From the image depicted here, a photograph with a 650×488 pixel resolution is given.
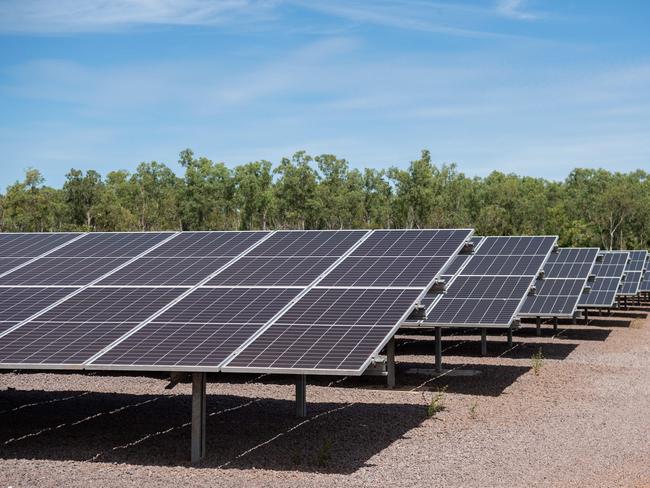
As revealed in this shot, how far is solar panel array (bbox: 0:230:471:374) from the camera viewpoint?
1362 centimetres

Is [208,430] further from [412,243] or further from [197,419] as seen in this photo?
[412,243]

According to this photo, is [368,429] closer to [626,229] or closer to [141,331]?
[141,331]

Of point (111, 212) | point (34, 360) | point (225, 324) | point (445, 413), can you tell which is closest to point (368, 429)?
point (445, 413)

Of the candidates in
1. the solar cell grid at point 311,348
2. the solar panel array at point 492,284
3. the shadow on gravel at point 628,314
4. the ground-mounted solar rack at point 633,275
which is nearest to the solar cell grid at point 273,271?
the solar cell grid at point 311,348

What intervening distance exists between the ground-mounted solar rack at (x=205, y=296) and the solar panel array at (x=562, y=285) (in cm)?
1308

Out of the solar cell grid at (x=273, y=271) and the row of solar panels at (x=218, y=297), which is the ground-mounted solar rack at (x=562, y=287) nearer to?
the row of solar panels at (x=218, y=297)

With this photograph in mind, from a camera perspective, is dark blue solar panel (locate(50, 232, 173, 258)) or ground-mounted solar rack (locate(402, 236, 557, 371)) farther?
ground-mounted solar rack (locate(402, 236, 557, 371))

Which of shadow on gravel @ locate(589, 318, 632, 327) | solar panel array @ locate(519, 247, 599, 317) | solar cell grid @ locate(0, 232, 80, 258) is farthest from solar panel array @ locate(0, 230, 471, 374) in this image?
shadow on gravel @ locate(589, 318, 632, 327)

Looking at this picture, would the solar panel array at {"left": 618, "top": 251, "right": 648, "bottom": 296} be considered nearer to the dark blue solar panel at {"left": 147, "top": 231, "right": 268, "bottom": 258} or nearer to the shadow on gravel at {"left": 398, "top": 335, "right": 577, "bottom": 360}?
the shadow on gravel at {"left": 398, "top": 335, "right": 577, "bottom": 360}

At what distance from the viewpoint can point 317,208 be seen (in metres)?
89.8

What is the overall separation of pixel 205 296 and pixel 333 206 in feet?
244

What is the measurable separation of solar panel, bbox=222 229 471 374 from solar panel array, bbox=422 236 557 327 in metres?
6.17

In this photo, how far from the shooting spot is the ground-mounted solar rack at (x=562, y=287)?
31952mm

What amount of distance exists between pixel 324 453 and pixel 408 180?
7578cm
